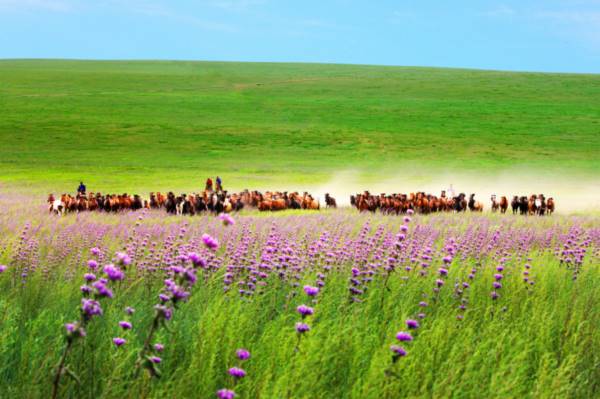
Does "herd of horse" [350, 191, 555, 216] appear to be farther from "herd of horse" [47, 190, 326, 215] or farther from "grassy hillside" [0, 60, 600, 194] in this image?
"grassy hillside" [0, 60, 600, 194]

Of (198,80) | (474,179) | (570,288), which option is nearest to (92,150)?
(474,179)

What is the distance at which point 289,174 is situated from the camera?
49.2 meters

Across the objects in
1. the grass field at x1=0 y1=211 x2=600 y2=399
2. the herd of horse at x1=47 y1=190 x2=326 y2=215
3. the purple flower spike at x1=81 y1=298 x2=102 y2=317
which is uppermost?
the purple flower spike at x1=81 y1=298 x2=102 y2=317

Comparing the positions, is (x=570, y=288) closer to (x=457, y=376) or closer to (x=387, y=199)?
(x=457, y=376)

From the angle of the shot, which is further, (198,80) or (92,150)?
(198,80)

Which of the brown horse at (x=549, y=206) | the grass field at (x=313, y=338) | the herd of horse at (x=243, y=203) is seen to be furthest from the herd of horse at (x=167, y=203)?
the grass field at (x=313, y=338)

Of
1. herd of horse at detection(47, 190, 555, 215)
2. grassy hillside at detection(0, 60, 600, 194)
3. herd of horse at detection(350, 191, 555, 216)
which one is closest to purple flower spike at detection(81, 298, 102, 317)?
herd of horse at detection(47, 190, 555, 215)

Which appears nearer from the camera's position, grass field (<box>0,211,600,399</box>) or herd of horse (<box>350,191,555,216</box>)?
grass field (<box>0,211,600,399</box>)

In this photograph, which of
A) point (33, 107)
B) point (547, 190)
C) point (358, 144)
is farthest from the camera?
point (33, 107)

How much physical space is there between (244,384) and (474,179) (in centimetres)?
4449

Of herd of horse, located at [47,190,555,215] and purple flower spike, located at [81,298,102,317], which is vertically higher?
purple flower spike, located at [81,298,102,317]

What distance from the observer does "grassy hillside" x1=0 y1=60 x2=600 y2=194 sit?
174ft

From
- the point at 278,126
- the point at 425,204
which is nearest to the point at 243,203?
the point at 425,204

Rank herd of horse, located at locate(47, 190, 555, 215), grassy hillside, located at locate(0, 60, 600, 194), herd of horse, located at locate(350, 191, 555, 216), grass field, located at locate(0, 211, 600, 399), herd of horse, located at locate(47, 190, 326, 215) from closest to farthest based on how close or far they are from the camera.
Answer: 1. grass field, located at locate(0, 211, 600, 399)
2. herd of horse, located at locate(47, 190, 326, 215)
3. herd of horse, located at locate(47, 190, 555, 215)
4. herd of horse, located at locate(350, 191, 555, 216)
5. grassy hillside, located at locate(0, 60, 600, 194)
